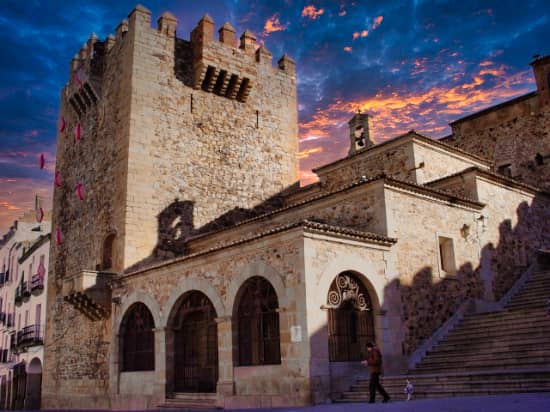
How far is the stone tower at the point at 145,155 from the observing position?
18.7 m

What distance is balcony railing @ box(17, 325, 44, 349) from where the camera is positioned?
25775 mm

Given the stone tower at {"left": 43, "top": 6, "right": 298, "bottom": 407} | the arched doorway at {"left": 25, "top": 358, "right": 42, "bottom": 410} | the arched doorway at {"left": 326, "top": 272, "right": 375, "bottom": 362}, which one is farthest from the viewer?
the arched doorway at {"left": 25, "top": 358, "right": 42, "bottom": 410}

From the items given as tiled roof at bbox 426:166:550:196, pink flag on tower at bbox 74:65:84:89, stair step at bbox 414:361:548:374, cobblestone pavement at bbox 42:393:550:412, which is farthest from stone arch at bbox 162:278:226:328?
pink flag on tower at bbox 74:65:84:89

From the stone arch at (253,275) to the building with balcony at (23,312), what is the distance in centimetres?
1570

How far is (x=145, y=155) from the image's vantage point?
763 inches

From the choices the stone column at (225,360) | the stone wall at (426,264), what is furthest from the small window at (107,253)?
the stone wall at (426,264)

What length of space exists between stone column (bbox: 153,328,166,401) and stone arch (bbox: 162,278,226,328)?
30cm

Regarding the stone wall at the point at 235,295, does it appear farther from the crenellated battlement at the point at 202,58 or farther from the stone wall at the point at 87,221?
the crenellated battlement at the point at 202,58

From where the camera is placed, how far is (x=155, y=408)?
15.2m

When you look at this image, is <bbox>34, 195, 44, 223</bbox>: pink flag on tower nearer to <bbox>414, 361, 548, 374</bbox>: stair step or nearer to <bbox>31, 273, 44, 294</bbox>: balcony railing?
<bbox>31, 273, 44, 294</bbox>: balcony railing

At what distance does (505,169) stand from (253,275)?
46.5 feet

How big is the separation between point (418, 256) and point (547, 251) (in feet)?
23.2

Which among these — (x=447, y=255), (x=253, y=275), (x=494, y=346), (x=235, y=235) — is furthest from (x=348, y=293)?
(x=235, y=235)

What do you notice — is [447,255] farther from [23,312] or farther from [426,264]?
[23,312]
